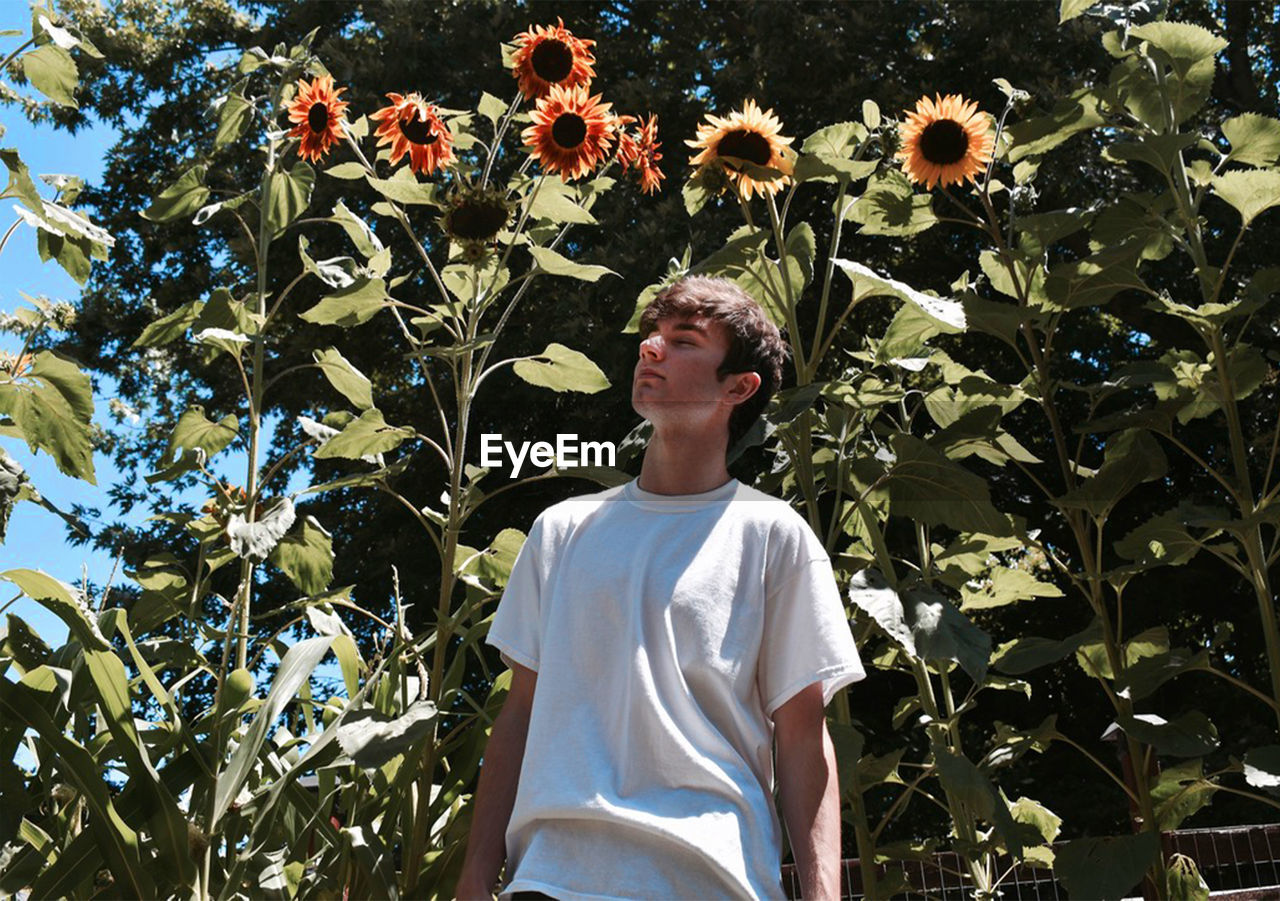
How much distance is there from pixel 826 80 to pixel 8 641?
6888mm

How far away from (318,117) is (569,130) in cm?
57

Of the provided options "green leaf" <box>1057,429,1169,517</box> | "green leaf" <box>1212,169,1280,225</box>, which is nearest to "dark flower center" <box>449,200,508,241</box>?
"green leaf" <box>1057,429,1169,517</box>

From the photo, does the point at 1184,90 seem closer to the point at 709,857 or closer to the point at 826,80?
the point at 709,857

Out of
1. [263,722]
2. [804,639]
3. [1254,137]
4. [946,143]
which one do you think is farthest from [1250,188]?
[263,722]

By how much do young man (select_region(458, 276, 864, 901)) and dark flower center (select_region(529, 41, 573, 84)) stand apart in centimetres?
97

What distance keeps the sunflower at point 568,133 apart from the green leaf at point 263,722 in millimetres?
962

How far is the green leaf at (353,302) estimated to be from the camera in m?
2.34

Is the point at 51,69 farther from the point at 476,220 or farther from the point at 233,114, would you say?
the point at 476,220

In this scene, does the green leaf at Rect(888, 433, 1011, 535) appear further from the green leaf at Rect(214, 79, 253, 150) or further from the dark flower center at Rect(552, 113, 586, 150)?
the green leaf at Rect(214, 79, 253, 150)

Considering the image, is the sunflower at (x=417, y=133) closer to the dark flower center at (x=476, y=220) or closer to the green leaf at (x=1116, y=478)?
the dark flower center at (x=476, y=220)

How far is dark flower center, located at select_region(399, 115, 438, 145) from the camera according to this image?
8.22 ft

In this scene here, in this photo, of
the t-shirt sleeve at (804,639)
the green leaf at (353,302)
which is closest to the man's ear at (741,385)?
the t-shirt sleeve at (804,639)

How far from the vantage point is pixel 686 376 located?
1.62 meters

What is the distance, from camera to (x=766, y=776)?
1455mm
